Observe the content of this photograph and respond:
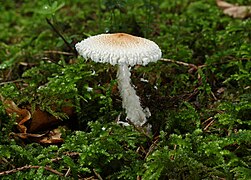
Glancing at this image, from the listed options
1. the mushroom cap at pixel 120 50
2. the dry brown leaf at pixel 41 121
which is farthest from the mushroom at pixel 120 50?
the dry brown leaf at pixel 41 121

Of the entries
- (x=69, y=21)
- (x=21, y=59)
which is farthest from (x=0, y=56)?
(x=69, y=21)

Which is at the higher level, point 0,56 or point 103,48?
point 103,48

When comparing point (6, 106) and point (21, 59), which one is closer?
point (6, 106)

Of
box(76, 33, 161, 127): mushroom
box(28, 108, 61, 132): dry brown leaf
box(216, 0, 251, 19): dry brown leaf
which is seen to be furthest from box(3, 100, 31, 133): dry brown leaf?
box(216, 0, 251, 19): dry brown leaf

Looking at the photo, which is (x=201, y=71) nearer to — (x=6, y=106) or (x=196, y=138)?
(x=196, y=138)

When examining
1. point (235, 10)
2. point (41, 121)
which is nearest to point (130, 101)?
point (41, 121)
